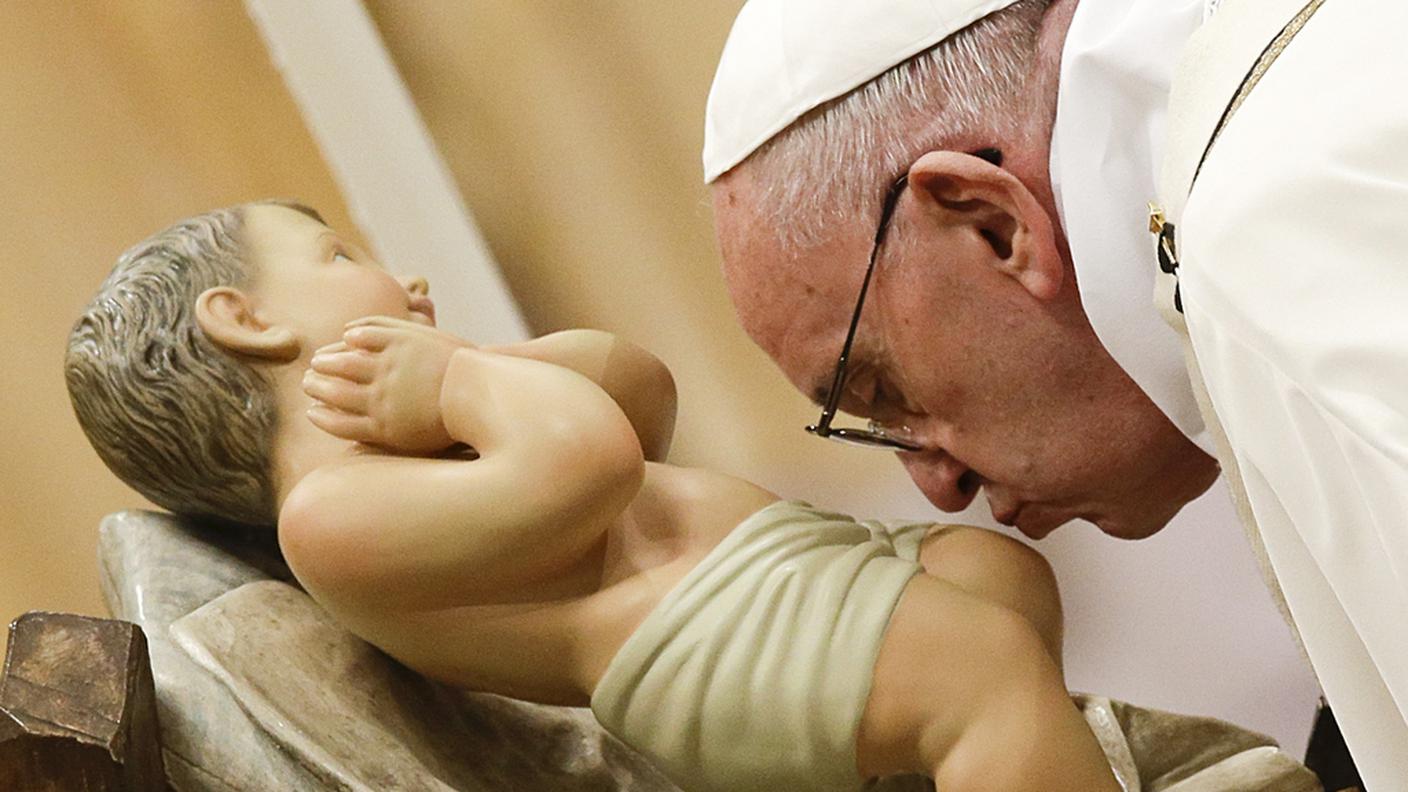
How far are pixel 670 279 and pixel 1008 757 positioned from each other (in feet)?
3.97

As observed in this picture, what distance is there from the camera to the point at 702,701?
1.17 meters

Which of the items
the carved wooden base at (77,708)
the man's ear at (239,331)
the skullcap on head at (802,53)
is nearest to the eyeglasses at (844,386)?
the skullcap on head at (802,53)

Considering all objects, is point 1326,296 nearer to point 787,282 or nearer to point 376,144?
point 787,282

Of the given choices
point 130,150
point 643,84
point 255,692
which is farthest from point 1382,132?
point 130,150

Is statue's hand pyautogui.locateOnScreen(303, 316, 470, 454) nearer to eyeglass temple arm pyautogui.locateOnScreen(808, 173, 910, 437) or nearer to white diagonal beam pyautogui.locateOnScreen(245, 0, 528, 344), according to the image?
eyeglass temple arm pyautogui.locateOnScreen(808, 173, 910, 437)

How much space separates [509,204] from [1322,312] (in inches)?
65.3

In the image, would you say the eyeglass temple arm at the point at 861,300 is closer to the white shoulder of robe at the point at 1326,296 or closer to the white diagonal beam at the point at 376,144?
the white shoulder of robe at the point at 1326,296

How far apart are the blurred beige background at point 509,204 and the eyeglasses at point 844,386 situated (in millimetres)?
606

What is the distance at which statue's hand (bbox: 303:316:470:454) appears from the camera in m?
1.23

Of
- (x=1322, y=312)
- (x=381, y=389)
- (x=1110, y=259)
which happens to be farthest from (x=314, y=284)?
(x=1322, y=312)

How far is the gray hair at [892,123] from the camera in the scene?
3.99 ft

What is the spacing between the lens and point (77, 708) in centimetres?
107

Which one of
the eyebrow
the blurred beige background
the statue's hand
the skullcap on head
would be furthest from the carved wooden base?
the blurred beige background

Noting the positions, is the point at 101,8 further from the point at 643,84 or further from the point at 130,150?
the point at 643,84
